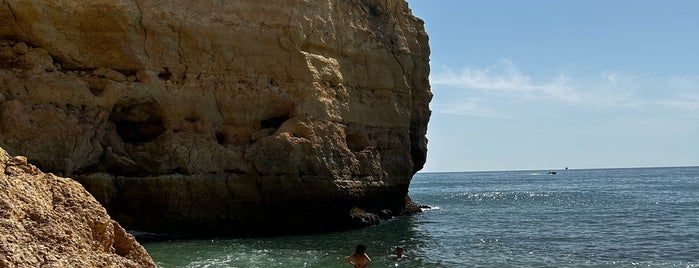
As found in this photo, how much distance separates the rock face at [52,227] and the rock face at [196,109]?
11843mm

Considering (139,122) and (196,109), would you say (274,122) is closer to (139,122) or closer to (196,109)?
(196,109)

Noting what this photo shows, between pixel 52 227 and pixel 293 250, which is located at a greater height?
pixel 52 227

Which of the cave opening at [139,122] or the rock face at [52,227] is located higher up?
the cave opening at [139,122]

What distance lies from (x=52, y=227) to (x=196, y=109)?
14349 mm

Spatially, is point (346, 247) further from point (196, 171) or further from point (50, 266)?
point (50, 266)

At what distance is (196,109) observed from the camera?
1919 centimetres

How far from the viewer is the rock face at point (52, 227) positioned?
475cm

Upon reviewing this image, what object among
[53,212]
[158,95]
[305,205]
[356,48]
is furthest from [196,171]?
[53,212]

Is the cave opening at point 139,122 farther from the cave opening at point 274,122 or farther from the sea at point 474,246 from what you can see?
the sea at point 474,246

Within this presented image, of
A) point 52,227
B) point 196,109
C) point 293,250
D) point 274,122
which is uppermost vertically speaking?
point 196,109

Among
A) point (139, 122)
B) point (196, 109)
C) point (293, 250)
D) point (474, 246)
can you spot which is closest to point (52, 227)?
point (293, 250)

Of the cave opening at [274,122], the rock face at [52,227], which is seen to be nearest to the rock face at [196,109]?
the cave opening at [274,122]

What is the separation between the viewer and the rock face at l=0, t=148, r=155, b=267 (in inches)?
187

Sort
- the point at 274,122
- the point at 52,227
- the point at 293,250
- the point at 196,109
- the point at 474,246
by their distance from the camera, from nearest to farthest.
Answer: the point at 52,227, the point at 293,250, the point at 196,109, the point at 474,246, the point at 274,122
